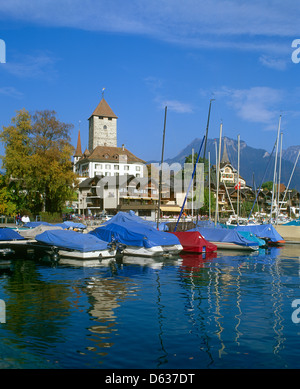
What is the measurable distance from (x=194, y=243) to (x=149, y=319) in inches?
818

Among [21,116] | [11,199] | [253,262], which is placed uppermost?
[21,116]

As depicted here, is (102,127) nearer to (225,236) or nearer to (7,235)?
(225,236)

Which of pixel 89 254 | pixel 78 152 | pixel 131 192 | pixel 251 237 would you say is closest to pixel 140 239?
pixel 89 254

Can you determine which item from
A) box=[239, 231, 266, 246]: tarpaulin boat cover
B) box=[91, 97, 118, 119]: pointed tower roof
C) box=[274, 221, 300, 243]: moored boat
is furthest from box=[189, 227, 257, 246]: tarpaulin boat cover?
box=[91, 97, 118, 119]: pointed tower roof

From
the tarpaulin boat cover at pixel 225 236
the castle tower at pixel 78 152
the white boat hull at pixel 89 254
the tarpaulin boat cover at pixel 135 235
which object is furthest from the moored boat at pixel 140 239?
the castle tower at pixel 78 152

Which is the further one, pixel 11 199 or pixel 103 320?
pixel 11 199

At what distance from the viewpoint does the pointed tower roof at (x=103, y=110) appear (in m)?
150

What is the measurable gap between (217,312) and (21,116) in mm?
54528

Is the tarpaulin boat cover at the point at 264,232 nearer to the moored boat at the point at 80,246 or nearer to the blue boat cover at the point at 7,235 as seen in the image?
the moored boat at the point at 80,246

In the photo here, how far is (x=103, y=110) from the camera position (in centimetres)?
15200

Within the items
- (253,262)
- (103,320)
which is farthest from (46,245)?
(103,320)
